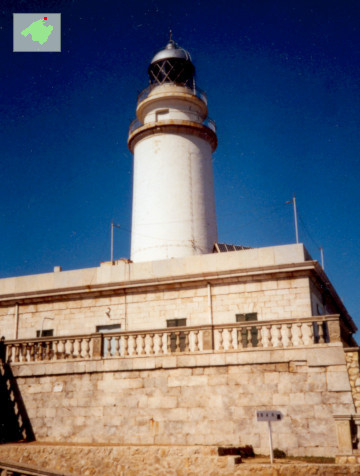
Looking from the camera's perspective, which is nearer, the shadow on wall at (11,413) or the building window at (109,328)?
the shadow on wall at (11,413)

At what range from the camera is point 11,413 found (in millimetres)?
14773

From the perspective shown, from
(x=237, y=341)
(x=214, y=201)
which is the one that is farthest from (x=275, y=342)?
(x=214, y=201)

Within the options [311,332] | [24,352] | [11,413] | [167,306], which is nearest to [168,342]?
[167,306]

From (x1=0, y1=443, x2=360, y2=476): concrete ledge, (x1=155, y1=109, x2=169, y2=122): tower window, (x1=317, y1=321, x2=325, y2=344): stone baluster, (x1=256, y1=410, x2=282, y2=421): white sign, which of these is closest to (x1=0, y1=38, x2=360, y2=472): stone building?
(x1=317, y1=321, x2=325, y2=344): stone baluster

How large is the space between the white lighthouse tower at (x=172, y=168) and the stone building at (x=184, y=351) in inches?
4.1

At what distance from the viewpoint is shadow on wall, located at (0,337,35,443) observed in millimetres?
14445

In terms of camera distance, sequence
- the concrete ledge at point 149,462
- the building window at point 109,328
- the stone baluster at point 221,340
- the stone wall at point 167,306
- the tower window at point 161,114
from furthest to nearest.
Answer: the tower window at point 161,114 → the building window at point 109,328 → the stone wall at point 167,306 → the stone baluster at point 221,340 → the concrete ledge at point 149,462

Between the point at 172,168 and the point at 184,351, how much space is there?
993cm

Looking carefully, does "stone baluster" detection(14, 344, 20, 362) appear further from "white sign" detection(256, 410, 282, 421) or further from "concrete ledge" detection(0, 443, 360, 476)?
"white sign" detection(256, 410, 282, 421)

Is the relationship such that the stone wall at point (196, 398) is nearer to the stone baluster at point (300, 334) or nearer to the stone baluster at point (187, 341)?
the stone baluster at point (300, 334)

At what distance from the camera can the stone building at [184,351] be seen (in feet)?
41.1

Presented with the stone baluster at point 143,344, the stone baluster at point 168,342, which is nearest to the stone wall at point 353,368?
the stone baluster at point 168,342

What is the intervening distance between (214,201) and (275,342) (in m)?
9.32

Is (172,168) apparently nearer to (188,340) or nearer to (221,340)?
(188,340)
